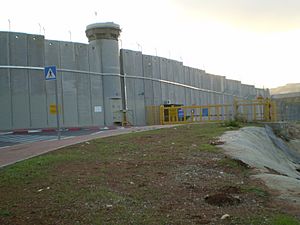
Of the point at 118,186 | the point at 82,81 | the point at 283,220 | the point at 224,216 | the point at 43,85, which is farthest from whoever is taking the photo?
the point at 82,81

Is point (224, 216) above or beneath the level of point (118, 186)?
beneath

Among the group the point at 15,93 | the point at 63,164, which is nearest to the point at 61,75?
the point at 15,93

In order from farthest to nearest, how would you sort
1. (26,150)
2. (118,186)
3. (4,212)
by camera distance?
(26,150), (118,186), (4,212)

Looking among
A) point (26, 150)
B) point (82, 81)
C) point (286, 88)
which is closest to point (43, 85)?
point (82, 81)

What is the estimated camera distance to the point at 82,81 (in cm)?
3234

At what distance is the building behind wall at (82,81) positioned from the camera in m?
28.0

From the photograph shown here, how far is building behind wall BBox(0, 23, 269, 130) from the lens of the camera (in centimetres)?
2797

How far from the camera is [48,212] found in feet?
20.1

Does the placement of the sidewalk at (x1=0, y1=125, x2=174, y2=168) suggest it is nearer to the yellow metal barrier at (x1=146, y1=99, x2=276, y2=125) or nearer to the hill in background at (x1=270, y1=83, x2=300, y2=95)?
the yellow metal barrier at (x1=146, y1=99, x2=276, y2=125)

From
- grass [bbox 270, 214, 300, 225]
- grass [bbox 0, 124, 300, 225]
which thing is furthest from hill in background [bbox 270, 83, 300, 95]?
grass [bbox 270, 214, 300, 225]

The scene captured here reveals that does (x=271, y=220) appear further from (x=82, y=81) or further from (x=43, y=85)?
(x=82, y=81)

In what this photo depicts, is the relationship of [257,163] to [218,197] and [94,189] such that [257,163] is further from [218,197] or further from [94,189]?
[94,189]

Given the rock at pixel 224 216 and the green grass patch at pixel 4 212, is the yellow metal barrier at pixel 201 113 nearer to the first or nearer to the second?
the rock at pixel 224 216

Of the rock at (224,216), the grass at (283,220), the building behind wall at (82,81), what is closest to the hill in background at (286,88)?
the building behind wall at (82,81)
